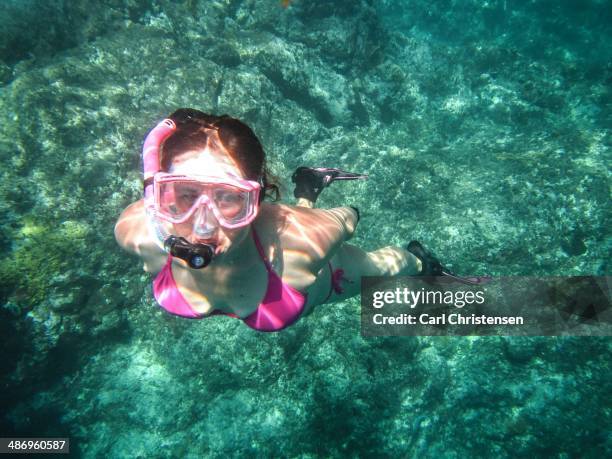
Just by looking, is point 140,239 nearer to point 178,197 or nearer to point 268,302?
point 178,197

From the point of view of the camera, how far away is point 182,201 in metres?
1.80

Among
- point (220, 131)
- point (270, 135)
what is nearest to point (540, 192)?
point (270, 135)

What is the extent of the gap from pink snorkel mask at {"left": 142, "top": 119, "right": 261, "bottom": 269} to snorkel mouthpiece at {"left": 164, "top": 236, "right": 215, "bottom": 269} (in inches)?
0.5

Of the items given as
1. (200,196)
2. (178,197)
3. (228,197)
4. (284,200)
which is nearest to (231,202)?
(228,197)

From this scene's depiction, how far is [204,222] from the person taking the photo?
177 centimetres

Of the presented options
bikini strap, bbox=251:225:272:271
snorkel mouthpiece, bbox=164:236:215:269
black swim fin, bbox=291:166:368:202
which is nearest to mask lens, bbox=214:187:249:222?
snorkel mouthpiece, bbox=164:236:215:269

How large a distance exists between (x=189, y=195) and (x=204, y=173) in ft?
0.53

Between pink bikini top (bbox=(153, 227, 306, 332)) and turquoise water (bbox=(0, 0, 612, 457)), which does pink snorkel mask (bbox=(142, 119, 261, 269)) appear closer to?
pink bikini top (bbox=(153, 227, 306, 332))

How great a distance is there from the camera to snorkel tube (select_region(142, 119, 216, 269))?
65.6 inches

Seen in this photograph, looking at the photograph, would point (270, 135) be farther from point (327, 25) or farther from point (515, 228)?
point (515, 228)

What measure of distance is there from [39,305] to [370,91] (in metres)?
8.45

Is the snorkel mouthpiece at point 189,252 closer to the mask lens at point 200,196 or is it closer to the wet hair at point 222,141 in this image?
the mask lens at point 200,196

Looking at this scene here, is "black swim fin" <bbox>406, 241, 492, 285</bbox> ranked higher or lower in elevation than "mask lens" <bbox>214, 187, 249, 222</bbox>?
lower

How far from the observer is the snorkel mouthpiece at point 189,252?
1661 mm
